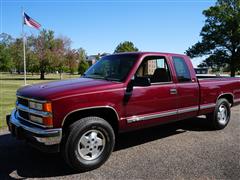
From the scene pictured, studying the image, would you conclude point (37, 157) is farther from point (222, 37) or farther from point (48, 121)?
point (222, 37)

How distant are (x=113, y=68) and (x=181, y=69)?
164cm

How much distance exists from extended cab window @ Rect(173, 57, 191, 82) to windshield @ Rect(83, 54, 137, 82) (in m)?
1.12

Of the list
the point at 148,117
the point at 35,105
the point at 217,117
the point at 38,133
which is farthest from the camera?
the point at 217,117

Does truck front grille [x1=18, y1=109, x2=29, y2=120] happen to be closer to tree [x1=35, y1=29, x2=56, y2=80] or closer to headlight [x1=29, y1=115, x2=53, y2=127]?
headlight [x1=29, y1=115, x2=53, y2=127]

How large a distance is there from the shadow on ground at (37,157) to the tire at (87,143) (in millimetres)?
285

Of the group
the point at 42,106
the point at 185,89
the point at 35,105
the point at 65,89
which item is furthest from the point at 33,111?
the point at 185,89

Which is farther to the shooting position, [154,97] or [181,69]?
[181,69]

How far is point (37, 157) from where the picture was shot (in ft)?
15.8

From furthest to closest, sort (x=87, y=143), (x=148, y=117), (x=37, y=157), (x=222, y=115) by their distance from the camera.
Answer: (x=222, y=115)
(x=148, y=117)
(x=37, y=157)
(x=87, y=143)

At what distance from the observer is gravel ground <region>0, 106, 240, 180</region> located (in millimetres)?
4023

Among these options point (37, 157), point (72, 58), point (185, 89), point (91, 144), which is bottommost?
point (37, 157)

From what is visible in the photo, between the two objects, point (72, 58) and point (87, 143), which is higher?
point (72, 58)

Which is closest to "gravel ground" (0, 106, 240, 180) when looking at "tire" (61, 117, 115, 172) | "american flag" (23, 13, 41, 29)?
"tire" (61, 117, 115, 172)

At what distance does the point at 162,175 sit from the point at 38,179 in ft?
6.23
